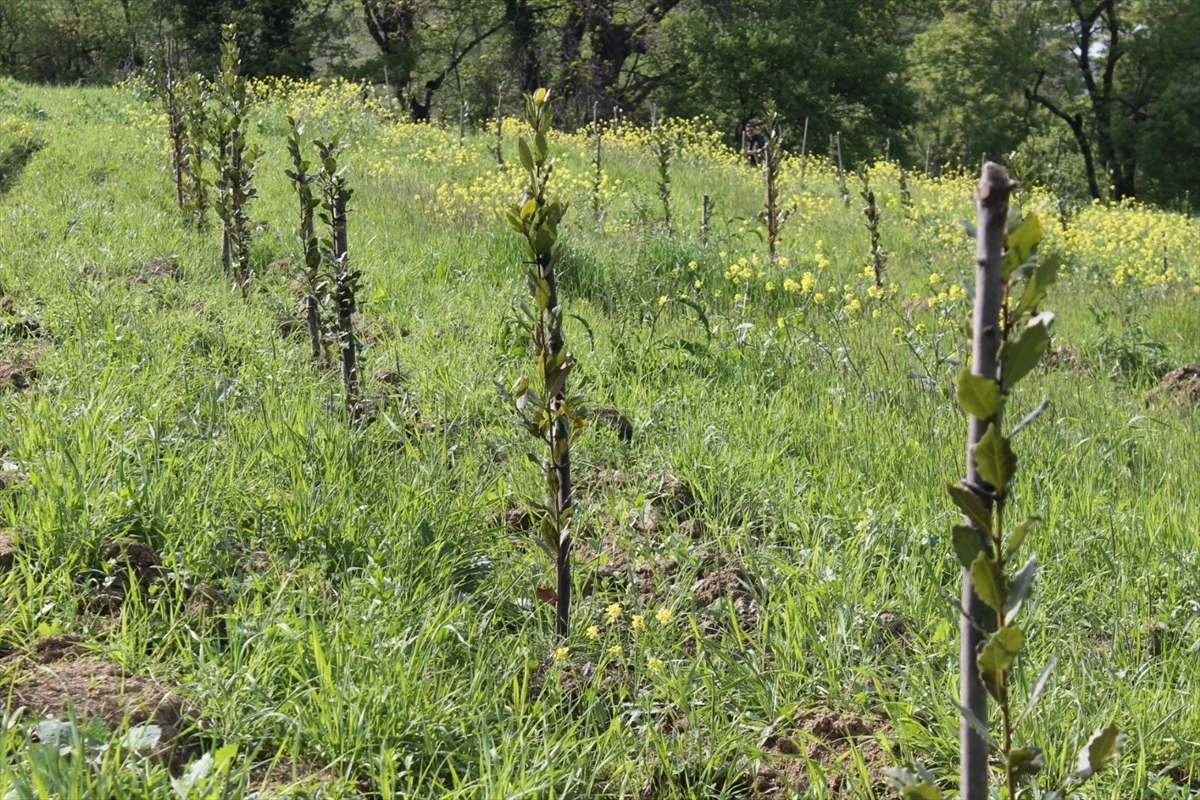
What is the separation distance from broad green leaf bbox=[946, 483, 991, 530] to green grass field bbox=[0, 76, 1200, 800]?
658 millimetres

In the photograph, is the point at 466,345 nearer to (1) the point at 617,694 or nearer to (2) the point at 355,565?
(2) the point at 355,565

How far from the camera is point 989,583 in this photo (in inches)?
49.3

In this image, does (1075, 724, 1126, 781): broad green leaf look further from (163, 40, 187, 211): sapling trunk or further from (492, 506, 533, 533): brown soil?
(163, 40, 187, 211): sapling trunk

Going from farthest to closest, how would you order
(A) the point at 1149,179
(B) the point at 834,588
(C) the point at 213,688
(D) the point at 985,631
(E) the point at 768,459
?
(A) the point at 1149,179
(E) the point at 768,459
(B) the point at 834,588
(C) the point at 213,688
(D) the point at 985,631

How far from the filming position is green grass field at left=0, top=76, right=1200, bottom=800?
6.96ft

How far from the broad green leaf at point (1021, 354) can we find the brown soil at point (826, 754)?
115 centimetres

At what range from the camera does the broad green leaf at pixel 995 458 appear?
47.8 inches

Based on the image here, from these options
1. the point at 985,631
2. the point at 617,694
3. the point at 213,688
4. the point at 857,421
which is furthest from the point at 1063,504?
the point at 213,688

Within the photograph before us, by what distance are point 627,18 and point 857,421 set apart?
90.0ft

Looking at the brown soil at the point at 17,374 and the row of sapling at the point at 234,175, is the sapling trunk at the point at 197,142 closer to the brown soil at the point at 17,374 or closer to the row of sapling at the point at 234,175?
the row of sapling at the point at 234,175

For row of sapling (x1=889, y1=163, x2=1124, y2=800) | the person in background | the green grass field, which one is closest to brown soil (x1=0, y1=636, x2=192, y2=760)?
the green grass field

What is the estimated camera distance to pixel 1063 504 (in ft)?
10.7

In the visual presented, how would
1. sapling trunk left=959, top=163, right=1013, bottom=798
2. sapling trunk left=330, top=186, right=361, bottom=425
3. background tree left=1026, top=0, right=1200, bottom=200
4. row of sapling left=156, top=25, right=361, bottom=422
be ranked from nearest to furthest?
sapling trunk left=959, top=163, right=1013, bottom=798, sapling trunk left=330, top=186, right=361, bottom=425, row of sapling left=156, top=25, right=361, bottom=422, background tree left=1026, top=0, right=1200, bottom=200

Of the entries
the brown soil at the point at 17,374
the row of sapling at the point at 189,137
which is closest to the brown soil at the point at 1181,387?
the brown soil at the point at 17,374
